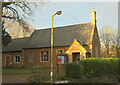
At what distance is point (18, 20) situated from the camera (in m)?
24.8

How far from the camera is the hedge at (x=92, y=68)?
1220cm

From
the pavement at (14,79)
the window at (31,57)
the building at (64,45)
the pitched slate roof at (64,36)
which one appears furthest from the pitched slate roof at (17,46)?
the pavement at (14,79)

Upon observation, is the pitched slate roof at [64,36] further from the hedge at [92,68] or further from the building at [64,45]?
the hedge at [92,68]

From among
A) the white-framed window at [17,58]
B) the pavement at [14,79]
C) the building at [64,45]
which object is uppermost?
the building at [64,45]

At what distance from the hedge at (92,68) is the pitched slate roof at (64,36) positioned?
12.1 meters

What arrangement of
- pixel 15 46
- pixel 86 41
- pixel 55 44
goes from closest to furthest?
pixel 86 41 → pixel 55 44 → pixel 15 46

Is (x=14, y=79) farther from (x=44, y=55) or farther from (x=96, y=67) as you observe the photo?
(x=44, y=55)

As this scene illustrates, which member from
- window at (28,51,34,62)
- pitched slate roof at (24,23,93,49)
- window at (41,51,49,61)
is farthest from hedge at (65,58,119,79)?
window at (28,51,34,62)

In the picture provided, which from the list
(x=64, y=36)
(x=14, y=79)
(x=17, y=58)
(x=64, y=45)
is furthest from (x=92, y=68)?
(x=17, y=58)

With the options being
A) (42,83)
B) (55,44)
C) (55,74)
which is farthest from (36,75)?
(55,44)

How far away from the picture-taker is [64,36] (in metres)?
30.9

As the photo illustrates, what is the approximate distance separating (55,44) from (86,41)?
6293 mm

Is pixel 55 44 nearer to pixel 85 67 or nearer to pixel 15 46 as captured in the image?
pixel 15 46

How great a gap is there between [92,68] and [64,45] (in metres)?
15.3
